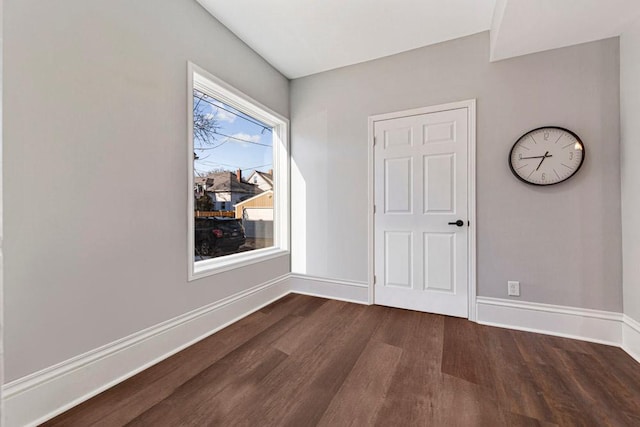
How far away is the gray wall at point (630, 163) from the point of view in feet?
6.88

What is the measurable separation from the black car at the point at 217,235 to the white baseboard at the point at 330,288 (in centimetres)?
93

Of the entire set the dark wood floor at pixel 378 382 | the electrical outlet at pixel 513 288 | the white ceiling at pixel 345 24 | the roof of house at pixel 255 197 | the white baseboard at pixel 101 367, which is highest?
the white ceiling at pixel 345 24

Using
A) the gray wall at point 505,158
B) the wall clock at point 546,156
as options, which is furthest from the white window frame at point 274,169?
the wall clock at point 546,156

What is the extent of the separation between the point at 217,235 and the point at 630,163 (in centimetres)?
341

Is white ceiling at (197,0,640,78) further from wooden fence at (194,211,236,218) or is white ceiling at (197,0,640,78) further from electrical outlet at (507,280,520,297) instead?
electrical outlet at (507,280,520,297)

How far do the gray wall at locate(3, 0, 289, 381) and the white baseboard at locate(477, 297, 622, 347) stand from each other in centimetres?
262

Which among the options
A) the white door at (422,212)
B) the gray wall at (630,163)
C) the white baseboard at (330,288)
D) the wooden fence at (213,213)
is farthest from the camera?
the white baseboard at (330,288)

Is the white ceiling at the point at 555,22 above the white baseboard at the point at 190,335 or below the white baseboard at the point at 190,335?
above

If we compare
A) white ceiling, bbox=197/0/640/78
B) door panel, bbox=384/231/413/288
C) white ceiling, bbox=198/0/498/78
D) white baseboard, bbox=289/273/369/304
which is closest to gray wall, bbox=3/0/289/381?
white ceiling, bbox=198/0/498/78

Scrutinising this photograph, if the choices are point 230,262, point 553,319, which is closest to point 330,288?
point 230,262

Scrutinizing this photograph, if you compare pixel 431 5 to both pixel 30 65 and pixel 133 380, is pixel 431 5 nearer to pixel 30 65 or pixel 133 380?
pixel 30 65

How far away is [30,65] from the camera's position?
4.84 ft

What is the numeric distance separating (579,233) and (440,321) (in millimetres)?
1364

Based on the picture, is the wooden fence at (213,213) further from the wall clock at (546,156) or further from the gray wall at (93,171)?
A: the wall clock at (546,156)
